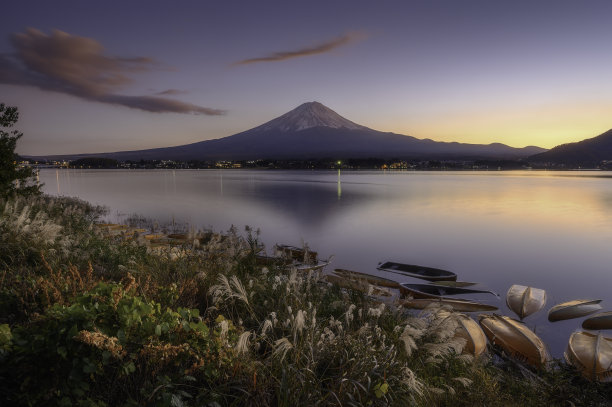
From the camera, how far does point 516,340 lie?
728 centimetres

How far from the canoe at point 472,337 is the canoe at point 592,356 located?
5.22ft

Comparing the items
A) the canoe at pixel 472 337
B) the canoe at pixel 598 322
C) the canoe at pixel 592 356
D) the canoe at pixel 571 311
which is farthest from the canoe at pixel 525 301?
the canoe at pixel 472 337

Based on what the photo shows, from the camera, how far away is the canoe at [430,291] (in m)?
10.5

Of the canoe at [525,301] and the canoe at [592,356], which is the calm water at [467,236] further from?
the canoe at [592,356]

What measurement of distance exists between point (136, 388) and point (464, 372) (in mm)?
4596

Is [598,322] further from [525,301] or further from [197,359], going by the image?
[197,359]

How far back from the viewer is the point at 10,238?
7430 millimetres

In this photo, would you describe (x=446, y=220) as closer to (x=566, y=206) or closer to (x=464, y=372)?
(x=566, y=206)

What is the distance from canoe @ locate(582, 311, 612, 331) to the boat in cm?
428

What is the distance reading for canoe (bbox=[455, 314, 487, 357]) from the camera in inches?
271

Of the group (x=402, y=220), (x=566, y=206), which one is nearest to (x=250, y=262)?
(x=402, y=220)

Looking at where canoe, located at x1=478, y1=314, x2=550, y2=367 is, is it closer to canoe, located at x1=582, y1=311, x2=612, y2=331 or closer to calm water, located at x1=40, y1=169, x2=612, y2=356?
calm water, located at x1=40, y1=169, x2=612, y2=356

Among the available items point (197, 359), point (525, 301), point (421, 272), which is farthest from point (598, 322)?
point (197, 359)

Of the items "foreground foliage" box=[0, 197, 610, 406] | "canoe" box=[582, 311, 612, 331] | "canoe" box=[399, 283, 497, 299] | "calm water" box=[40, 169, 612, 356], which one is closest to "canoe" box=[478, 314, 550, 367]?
"foreground foliage" box=[0, 197, 610, 406]
